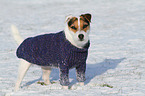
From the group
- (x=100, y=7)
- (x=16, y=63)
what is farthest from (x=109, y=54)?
(x=100, y=7)

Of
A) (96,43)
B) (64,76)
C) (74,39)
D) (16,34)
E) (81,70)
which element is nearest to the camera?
(74,39)

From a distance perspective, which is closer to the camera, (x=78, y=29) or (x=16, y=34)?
(x=78, y=29)

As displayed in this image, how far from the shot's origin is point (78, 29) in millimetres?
6566

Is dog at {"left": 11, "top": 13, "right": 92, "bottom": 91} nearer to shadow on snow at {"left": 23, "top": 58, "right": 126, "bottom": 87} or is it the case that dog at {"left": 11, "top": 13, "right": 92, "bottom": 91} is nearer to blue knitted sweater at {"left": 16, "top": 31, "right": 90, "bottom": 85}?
blue knitted sweater at {"left": 16, "top": 31, "right": 90, "bottom": 85}

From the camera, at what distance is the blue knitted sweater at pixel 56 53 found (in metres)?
6.93

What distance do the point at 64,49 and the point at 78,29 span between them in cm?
69

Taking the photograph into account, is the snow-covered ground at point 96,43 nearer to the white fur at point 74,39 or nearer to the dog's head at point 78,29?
the white fur at point 74,39

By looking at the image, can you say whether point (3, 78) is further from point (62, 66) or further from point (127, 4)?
point (127, 4)

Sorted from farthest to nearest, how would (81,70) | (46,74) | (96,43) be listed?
(96,43) < (46,74) < (81,70)

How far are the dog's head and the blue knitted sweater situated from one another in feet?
0.69

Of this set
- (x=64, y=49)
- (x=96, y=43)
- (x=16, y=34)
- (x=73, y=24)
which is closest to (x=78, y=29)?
(x=73, y=24)

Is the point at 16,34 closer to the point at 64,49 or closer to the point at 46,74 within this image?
the point at 46,74

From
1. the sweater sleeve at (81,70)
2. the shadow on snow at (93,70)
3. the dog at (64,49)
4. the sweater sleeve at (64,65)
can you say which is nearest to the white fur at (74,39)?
the dog at (64,49)

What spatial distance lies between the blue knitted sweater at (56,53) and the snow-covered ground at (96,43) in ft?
1.90
